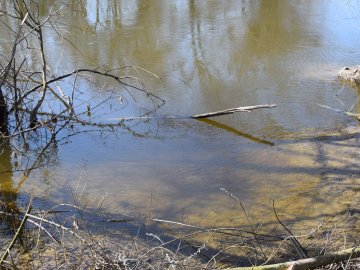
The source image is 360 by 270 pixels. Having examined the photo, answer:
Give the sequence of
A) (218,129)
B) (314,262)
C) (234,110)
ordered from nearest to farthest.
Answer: (314,262)
(234,110)
(218,129)

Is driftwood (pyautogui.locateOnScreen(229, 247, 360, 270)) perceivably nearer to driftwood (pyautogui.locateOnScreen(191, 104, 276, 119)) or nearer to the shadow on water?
the shadow on water

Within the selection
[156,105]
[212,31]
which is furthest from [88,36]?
[156,105]

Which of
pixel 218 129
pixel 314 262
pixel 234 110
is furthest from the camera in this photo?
pixel 218 129

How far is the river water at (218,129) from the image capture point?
522 cm

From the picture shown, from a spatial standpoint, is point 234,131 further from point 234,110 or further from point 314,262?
point 314,262

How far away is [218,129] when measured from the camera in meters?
6.84

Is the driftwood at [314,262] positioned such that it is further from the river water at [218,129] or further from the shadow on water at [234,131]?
the shadow on water at [234,131]

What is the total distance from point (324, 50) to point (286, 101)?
2757 millimetres

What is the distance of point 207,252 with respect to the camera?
429 cm

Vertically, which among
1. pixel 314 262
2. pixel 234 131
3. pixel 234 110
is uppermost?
pixel 234 110

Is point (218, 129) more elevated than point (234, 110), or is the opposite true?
point (234, 110)

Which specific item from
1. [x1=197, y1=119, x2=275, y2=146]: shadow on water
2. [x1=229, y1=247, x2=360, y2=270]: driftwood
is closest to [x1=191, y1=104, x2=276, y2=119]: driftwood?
[x1=197, y1=119, x2=275, y2=146]: shadow on water

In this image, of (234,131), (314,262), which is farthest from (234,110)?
(314,262)

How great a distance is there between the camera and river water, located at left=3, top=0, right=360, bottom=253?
522 cm
